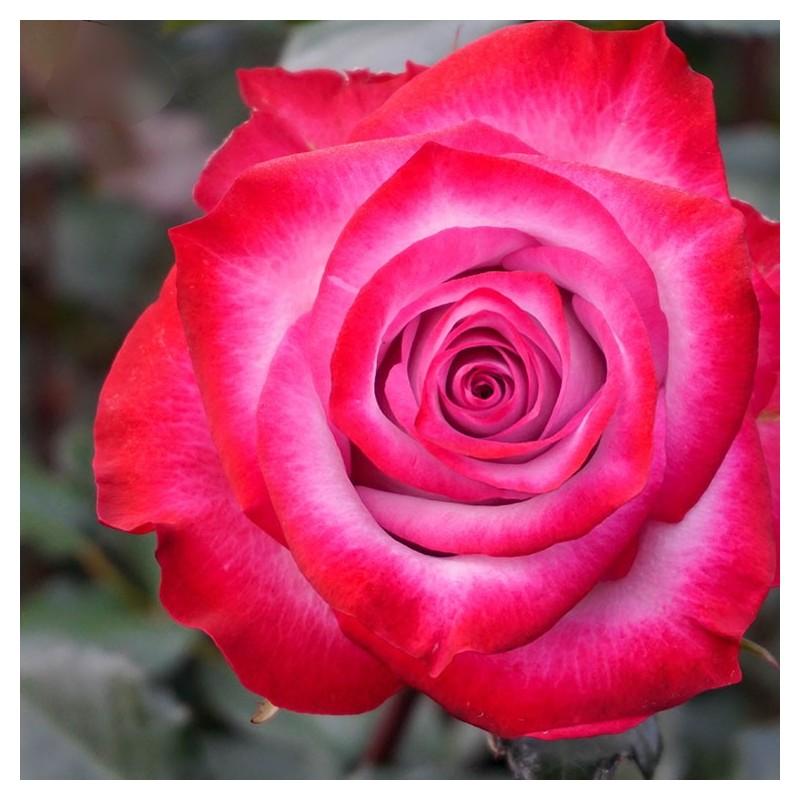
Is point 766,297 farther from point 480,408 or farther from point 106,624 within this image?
point 106,624

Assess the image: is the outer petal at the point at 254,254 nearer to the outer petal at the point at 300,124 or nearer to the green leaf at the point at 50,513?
the outer petal at the point at 300,124

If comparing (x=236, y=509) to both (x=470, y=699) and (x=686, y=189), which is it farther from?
(x=686, y=189)

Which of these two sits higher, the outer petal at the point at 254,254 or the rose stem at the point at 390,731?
the outer petal at the point at 254,254

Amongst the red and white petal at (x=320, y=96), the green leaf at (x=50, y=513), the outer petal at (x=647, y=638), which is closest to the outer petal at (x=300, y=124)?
the red and white petal at (x=320, y=96)

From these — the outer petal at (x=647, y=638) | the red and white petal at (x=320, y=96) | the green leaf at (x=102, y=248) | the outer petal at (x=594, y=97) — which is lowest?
the outer petal at (x=647, y=638)
